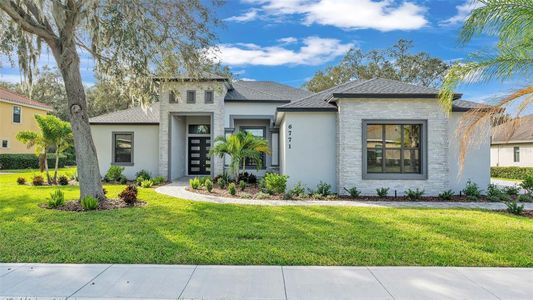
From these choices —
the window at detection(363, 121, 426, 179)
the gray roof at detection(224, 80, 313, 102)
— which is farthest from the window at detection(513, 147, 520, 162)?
the window at detection(363, 121, 426, 179)

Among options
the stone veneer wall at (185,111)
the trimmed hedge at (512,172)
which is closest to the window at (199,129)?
the stone veneer wall at (185,111)

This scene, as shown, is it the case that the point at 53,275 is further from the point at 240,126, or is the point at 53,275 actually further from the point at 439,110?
the point at 240,126

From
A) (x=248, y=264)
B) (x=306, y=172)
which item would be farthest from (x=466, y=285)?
(x=306, y=172)

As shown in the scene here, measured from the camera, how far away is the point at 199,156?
65.3 ft

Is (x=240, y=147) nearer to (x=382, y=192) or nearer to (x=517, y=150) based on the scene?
(x=382, y=192)

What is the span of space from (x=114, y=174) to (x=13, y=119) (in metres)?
19.0

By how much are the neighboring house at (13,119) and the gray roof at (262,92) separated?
19.5 metres

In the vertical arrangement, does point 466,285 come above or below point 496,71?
below

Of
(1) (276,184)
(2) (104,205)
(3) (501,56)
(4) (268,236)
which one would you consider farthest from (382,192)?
(2) (104,205)

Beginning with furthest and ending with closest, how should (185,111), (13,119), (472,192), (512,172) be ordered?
(13,119) < (512,172) < (185,111) < (472,192)

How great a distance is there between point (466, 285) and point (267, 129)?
49.0 ft

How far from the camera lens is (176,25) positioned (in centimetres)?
1110

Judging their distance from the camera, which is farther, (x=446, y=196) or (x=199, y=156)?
(x=199, y=156)

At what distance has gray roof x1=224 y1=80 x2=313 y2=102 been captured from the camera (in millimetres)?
18391
